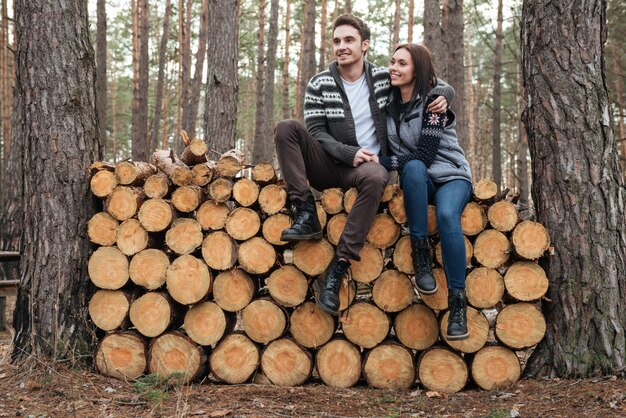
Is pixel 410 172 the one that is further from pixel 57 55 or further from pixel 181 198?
pixel 57 55

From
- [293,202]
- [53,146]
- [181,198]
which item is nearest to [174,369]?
[181,198]

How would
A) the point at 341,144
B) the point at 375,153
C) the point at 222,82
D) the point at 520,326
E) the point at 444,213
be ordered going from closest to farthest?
the point at 444,213
the point at 520,326
the point at 341,144
the point at 375,153
the point at 222,82

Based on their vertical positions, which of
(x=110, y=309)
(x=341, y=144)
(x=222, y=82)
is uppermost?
(x=222, y=82)

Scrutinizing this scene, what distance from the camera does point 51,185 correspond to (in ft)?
13.2

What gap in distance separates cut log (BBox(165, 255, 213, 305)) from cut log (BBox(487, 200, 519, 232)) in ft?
6.28

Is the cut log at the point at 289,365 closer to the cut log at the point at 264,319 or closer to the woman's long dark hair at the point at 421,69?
the cut log at the point at 264,319

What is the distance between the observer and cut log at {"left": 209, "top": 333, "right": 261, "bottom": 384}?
3.97 m

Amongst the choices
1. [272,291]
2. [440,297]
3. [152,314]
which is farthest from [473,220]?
[152,314]

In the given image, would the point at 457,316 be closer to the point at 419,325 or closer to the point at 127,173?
the point at 419,325

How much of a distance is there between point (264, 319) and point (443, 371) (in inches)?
48.8

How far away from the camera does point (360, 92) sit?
160 inches

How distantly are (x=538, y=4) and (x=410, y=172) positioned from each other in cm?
143

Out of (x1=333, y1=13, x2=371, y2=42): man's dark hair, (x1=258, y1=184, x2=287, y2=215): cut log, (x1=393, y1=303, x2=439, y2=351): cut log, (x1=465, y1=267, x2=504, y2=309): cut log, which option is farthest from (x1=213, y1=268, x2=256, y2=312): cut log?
(x1=333, y1=13, x2=371, y2=42): man's dark hair

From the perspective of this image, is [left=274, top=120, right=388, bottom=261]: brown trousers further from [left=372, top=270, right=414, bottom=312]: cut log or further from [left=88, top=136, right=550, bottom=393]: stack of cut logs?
[left=372, top=270, right=414, bottom=312]: cut log
